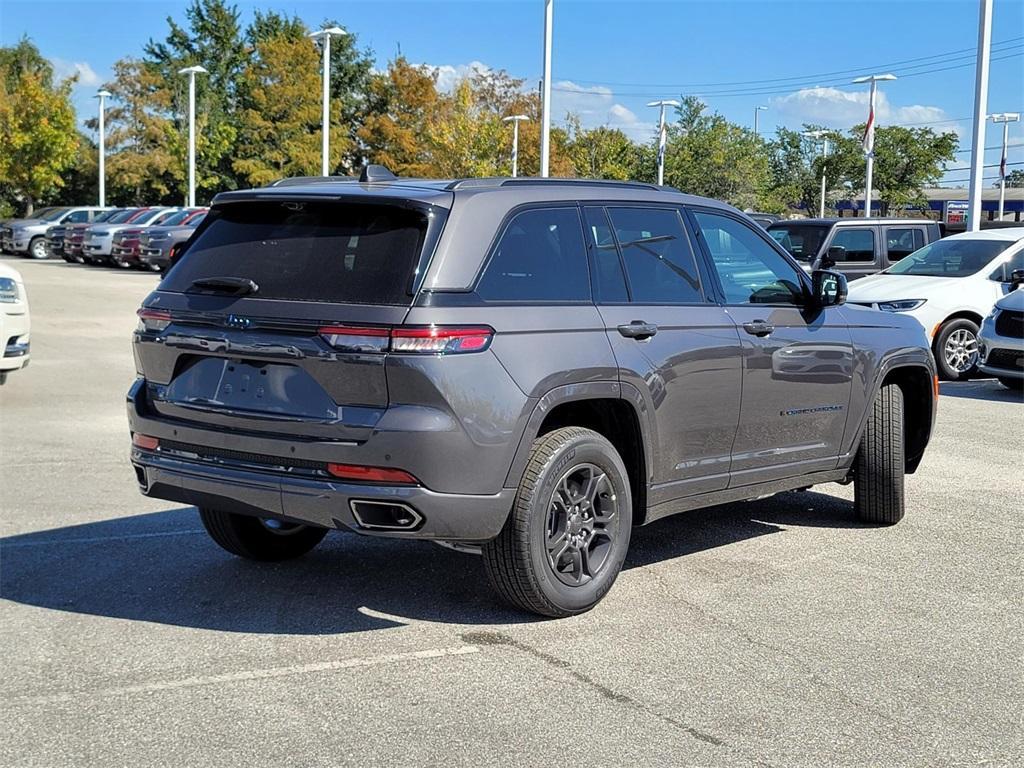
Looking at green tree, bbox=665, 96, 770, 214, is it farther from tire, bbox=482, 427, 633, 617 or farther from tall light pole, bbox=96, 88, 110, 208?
tire, bbox=482, 427, 633, 617

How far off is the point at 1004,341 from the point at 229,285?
35.6ft

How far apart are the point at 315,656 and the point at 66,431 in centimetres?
620

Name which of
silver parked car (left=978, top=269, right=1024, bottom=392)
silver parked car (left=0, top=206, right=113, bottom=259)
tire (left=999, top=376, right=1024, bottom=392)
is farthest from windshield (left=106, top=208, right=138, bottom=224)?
silver parked car (left=978, top=269, right=1024, bottom=392)

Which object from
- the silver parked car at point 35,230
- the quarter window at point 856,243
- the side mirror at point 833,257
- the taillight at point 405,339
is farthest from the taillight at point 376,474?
A: the silver parked car at point 35,230

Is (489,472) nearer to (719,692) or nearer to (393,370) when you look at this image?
(393,370)

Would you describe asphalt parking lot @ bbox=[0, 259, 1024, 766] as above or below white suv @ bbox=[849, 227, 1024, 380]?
below

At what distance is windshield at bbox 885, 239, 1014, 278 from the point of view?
16.0 meters

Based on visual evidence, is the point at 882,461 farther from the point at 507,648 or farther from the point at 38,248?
the point at 38,248

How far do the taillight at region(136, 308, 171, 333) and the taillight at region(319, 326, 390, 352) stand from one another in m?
0.93

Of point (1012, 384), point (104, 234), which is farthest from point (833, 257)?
point (104, 234)

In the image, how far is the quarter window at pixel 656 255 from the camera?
19.1 feet

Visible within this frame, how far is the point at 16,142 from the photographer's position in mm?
57219

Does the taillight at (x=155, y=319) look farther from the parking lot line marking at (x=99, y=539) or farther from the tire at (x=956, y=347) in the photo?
the tire at (x=956, y=347)

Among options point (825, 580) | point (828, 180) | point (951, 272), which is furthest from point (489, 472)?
point (828, 180)
